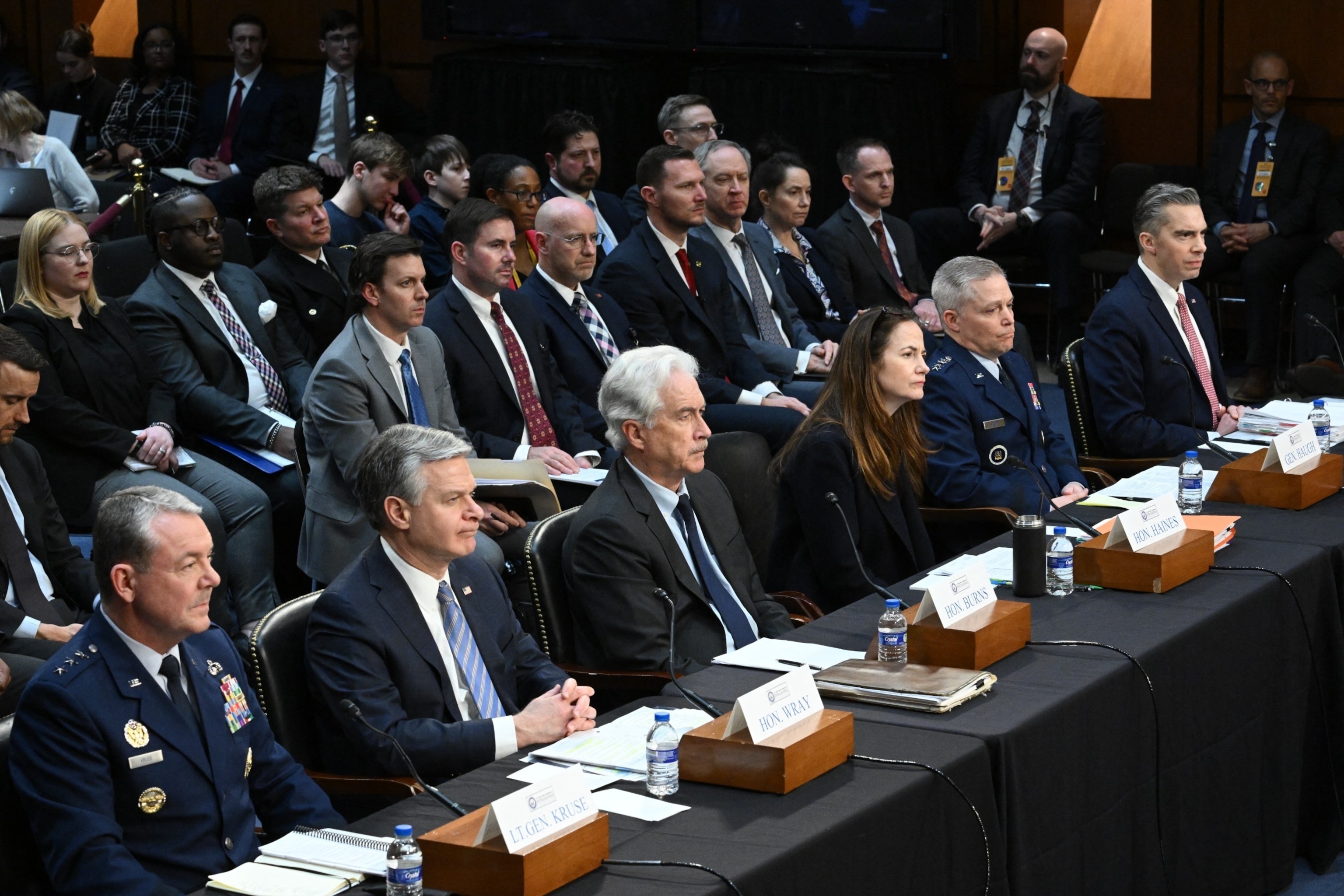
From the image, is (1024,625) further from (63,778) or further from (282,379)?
(282,379)

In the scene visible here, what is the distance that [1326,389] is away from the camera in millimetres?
5672

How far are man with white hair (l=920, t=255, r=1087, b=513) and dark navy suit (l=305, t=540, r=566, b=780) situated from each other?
1702 millimetres

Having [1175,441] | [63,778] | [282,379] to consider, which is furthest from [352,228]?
[63,778]

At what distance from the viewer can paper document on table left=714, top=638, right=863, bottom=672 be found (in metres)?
2.96

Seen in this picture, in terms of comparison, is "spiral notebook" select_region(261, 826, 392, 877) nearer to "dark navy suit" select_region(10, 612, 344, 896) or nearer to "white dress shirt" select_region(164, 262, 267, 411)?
"dark navy suit" select_region(10, 612, 344, 896)

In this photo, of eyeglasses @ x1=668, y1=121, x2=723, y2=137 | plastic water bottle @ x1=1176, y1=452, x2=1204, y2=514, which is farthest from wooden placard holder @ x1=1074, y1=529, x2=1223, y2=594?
eyeglasses @ x1=668, y1=121, x2=723, y2=137

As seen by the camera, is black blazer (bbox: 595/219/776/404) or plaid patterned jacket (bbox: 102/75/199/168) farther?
plaid patterned jacket (bbox: 102/75/199/168)

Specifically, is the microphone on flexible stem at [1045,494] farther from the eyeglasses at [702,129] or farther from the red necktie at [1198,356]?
the eyeglasses at [702,129]

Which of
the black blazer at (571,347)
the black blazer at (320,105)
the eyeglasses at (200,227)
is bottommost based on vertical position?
the black blazer at (571,347)

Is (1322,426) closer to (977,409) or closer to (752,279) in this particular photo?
(977,409)

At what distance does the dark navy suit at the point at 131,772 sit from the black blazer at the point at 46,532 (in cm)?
131

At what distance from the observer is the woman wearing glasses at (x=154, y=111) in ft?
29.1

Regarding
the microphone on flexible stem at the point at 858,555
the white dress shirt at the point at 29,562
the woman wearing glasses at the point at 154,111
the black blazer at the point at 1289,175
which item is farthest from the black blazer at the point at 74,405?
the black blazer at the point at 1289,175

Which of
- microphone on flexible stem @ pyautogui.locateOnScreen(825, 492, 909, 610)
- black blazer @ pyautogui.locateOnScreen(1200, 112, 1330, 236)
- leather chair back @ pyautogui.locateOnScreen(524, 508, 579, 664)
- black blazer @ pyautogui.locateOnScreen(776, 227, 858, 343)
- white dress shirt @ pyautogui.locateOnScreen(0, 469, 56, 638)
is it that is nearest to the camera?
microphone on flexible stem @ pyautogui.locateOnScreen(825, 492, 909, 610)
